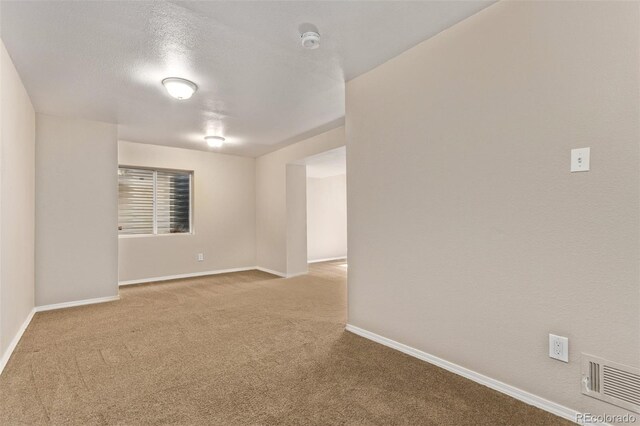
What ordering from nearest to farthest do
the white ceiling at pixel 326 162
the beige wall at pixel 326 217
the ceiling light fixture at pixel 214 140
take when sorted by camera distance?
the ceiling light fixture at pixel 214 140, the white ceiling at pixel 326 162, the beige wall at pixel 326 217

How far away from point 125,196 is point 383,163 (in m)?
4.57

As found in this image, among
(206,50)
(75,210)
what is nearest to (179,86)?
(206,50)

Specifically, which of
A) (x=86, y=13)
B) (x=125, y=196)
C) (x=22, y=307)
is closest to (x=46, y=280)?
(x=22, y=307)

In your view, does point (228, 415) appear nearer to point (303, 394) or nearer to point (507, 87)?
point (303, 394)

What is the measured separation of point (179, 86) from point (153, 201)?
3277 millimetres

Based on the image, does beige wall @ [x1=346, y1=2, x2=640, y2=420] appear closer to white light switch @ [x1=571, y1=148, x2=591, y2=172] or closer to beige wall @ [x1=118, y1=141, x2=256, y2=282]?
white light switch @ [x1=571, y1=148, x2=591, y2=172]

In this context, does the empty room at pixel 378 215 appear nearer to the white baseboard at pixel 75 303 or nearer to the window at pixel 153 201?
the white baseboard at pixel 75 303

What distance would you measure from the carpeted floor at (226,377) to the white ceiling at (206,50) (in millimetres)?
2292

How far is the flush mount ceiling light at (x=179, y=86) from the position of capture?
2783mm

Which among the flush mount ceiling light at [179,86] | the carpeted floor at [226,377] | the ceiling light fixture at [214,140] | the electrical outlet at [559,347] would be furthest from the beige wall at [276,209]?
the electrical outlet at [559,347]

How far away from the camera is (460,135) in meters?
2.08

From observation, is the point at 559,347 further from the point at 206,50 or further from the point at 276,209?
the point at 276,209

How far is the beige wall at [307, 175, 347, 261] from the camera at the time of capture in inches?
299

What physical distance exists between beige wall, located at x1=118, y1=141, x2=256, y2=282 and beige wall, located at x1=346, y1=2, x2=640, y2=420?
13.4 feet
